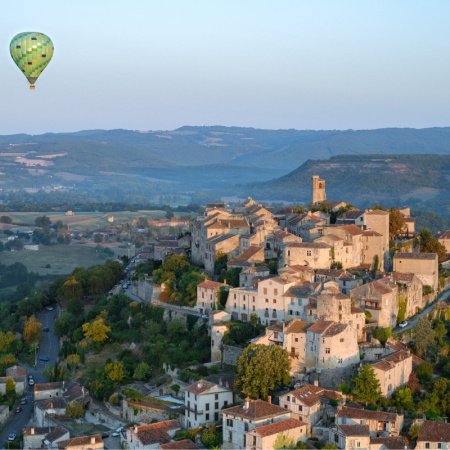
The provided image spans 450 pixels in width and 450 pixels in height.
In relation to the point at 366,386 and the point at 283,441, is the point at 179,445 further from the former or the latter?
the point at 366,386

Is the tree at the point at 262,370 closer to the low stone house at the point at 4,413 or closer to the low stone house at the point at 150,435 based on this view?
the low stone house at the point at 150,435

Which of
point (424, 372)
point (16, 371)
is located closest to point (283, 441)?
point (424, 372)

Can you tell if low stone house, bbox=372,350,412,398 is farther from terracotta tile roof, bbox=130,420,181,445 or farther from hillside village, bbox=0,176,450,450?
terracotta tile roof, bbox=130,420,181,445

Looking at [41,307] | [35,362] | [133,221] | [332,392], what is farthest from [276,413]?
[133,221]

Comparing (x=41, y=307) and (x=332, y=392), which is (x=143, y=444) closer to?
(x=332, y=392)

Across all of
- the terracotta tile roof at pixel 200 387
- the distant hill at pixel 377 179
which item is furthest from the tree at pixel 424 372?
the distant hill at pixel 377 179

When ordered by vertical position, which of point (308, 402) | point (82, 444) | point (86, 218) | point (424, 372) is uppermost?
point (424, 372)
